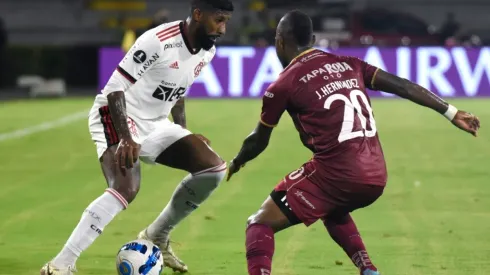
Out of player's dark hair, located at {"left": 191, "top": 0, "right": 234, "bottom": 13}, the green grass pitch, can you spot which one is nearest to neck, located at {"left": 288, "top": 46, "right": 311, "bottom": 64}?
player's dark hair, located at {"left": 191, "top": 0, "right": 234, "bottom": 13}

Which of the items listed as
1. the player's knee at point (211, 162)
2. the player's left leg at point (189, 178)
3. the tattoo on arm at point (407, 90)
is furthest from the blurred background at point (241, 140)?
the tattoo on arm at point (407, 90)

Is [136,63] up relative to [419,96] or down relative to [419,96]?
down

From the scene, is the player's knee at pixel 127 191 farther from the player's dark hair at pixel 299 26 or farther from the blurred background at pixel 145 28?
the blurred background at pixel 145 28

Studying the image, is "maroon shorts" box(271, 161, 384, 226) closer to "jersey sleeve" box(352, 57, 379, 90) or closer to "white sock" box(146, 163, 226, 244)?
"jersey sleeve" box(352, 57, 379, 90)

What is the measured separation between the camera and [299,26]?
7.20 m

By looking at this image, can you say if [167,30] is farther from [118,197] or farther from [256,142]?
[256,142]

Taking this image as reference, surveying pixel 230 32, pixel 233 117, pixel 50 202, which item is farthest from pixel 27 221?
pixel 230 32

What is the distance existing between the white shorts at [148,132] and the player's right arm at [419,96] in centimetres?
184

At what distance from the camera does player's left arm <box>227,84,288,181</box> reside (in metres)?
7.12

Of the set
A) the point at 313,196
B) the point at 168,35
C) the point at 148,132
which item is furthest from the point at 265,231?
the point at 168,35

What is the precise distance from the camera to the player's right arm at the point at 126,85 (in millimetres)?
7629

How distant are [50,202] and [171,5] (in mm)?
30091

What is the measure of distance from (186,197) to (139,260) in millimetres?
1059

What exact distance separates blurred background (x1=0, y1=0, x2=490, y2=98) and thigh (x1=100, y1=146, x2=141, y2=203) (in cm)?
1923
